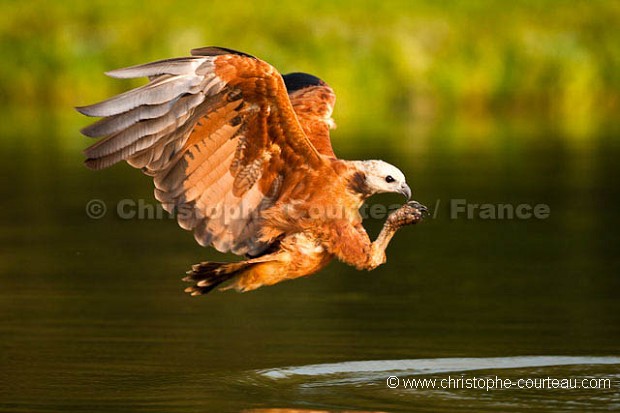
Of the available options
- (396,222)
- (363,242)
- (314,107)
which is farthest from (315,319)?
Result: (396,222)

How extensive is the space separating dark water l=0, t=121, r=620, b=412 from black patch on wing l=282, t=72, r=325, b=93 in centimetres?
170

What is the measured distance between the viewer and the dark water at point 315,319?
9797 millimetres

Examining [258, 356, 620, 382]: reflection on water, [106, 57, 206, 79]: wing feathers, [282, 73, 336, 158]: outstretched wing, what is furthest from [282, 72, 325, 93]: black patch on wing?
[258, 356, 620, 382]: reflection on water

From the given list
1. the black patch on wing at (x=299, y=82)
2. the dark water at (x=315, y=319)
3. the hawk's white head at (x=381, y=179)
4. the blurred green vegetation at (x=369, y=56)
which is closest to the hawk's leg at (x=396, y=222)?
the hawk's white head at (x=381, y=179)

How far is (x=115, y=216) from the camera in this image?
62.0ft

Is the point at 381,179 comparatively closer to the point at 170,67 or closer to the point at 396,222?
the point at 396,222

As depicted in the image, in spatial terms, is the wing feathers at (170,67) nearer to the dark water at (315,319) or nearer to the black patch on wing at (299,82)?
the dark water at (315,319)

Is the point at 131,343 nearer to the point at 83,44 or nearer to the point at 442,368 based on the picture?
the point at 442,368

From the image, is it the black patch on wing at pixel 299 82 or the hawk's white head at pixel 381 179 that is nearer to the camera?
the hawk's white head at pixel 381 179

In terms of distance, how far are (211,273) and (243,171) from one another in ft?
2.43

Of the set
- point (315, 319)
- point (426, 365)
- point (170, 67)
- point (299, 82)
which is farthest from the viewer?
point (315, 319)

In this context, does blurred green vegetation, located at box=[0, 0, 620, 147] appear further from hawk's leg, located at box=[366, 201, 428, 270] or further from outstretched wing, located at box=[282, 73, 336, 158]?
hawk's leg, located at box=[366, 201, 428, 270]

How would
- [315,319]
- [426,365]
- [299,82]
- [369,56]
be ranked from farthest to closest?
1. [369,56]
2. [315,319]
3. [299,82]
4. [426,365]

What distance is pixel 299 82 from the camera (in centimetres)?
1185
